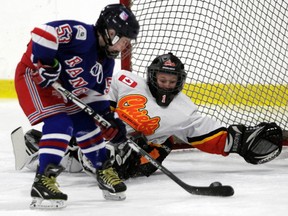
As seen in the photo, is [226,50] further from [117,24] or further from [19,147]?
[117,24]

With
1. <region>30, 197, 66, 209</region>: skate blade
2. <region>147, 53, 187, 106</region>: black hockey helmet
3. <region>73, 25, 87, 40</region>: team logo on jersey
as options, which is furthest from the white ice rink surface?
<region>73, 25, 87, 40</region>: team logo on jersey

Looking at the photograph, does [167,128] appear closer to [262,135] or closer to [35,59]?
[262,135]

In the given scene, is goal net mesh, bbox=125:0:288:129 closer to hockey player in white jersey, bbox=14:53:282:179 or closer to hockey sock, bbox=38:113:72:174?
hockey player in white jersey, bbox=14:53:282:179

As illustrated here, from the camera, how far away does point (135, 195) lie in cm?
255

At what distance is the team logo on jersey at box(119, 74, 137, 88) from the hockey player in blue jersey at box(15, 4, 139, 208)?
0.50 meters

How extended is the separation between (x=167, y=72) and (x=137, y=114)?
8.6 inches

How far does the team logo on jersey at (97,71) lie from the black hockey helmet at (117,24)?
0.30 feet

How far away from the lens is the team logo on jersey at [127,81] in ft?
10.2

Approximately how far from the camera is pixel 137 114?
9.92ft

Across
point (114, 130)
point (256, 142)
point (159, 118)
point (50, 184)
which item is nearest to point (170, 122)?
point (159, 118)

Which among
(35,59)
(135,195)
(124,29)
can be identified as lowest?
(135,195)

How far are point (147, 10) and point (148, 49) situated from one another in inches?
7.7

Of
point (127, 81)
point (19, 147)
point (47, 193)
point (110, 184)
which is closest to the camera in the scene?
point (47, 193)

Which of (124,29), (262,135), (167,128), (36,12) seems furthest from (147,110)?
(36,12)
